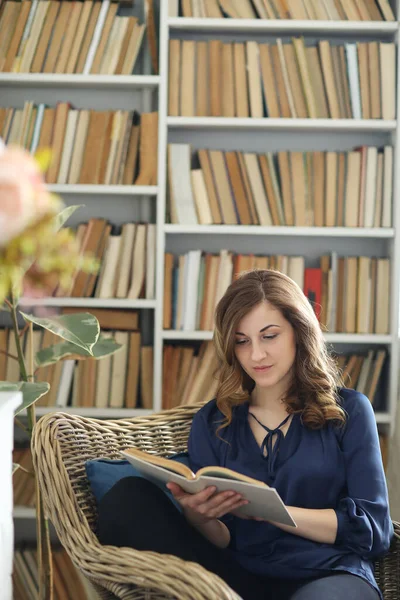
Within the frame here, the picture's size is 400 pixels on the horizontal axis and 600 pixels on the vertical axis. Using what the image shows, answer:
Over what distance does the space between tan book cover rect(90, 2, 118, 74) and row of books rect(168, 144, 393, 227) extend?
1.46ft

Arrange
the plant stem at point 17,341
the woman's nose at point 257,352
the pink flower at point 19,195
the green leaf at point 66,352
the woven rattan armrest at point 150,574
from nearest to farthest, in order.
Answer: the pink flower at point 19,195, the woven rattan armrest at point 150,574, the woman's nose at point 257,352, the plant stem at point 17,341, the green leaf at point 66,352

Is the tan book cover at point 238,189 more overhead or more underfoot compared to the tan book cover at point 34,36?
more underfoot

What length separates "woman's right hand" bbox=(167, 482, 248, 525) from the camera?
4.50ft

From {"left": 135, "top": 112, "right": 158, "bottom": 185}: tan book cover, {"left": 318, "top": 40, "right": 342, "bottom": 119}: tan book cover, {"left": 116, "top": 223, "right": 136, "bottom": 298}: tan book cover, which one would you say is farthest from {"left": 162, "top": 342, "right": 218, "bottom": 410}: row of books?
{"left": 318, "top": 40, "right": 342, "bottom": 119}: tan book cover

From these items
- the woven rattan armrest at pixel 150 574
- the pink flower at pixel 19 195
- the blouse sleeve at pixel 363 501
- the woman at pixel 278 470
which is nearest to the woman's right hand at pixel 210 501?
the woman at pixel 278 470

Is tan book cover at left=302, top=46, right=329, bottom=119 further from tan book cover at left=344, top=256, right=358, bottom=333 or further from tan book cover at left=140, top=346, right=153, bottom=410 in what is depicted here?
tan book cover at left=140, top=346, right=153, bottom=410

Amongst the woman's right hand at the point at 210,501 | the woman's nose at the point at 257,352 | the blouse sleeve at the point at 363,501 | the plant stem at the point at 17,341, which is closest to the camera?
the woman's right hand at the point at 210,501

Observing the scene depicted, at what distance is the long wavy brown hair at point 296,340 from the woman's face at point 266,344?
16 mm

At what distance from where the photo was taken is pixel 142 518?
1438 mm

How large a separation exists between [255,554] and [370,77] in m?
1.84

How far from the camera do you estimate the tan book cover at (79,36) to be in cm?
267

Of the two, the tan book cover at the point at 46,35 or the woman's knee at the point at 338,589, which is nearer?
the woman's knee at the point at 338,589

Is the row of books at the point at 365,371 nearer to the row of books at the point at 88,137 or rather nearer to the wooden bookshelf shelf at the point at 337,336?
the wooden bookshelf shelf at the point at 337,336

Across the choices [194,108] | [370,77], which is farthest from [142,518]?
[370,77]
